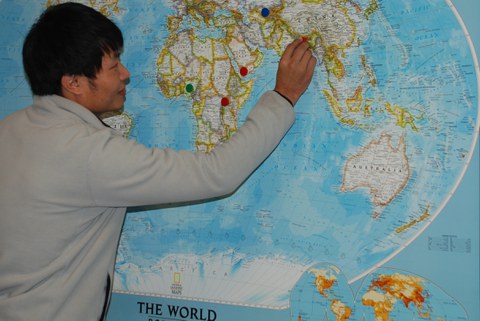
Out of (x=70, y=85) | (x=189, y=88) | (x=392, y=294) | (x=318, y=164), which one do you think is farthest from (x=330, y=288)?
(x=70, y=85)

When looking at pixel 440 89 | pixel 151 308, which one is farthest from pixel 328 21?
pixel 151 308

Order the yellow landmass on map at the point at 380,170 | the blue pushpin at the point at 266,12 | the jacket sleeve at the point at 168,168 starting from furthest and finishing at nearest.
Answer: the blue pushpin at the point at 266,12
the yellow landmass on map at the point at 380,170
the jacket sleeve at the point at 168,168

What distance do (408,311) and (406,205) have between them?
257 millimetres

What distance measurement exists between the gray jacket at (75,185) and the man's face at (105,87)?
0.06 m

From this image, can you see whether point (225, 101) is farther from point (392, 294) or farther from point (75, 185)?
point (392, 294)

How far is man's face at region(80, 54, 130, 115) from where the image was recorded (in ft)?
4.58

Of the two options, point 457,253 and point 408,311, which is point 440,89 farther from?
point 408,311

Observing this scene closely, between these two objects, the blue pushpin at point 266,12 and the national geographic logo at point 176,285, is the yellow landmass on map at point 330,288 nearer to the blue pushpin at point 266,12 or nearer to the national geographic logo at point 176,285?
the national geographic logo at point 176,285

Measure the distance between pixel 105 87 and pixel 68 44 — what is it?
138 millimetres

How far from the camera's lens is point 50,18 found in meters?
1.38

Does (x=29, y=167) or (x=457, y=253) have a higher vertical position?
(x=29, y=167)

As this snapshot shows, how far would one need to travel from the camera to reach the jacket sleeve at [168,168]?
1256 mm

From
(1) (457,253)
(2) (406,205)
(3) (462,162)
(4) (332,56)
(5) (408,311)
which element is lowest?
(5) (408,311)

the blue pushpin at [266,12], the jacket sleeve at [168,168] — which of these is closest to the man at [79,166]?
the jacket sleeve at [168,168]
